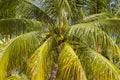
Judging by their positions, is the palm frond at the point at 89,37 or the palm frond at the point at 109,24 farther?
the palm frond at the point at 109,24

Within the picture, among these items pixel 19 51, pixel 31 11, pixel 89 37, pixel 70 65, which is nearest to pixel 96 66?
pixel 70 65

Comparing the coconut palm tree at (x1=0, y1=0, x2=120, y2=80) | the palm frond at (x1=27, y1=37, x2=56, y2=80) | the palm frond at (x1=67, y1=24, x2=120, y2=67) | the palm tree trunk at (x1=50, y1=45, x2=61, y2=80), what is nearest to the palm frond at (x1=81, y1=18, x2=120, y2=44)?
the coconut palm tree at (x1=0, y1=0, x2=120, y2=80)

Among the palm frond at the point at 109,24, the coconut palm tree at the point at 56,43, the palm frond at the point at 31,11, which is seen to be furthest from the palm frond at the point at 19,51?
the palm frond at the point at 109,24

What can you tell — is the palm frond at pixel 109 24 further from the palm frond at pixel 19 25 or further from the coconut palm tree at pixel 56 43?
the palm frond at pixel 19 25

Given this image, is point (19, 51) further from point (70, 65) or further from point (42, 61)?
point (70, 65)

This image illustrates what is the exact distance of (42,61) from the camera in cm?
788

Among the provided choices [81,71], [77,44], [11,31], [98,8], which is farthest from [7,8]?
[98,8]

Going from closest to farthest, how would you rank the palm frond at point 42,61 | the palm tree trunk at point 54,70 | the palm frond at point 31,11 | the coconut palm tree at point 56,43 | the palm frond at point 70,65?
1. the palm frond at point 42,61
2. the palm frond at point 70,65
3. the coconut palm tree at point 56,43
4. the palm tree trunk at point 54,70
5. the palm frond at point 31,11

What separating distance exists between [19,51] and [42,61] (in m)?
0.78

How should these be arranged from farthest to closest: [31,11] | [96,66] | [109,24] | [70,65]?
1. [31,11]
2. [109,24]
3. [96,66]
4. [70,65]

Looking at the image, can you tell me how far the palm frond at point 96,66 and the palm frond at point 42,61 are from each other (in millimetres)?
747

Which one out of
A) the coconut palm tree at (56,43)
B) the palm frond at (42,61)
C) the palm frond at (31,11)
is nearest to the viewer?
A: the palm frond at (42,61)

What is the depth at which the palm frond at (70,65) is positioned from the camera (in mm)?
7797

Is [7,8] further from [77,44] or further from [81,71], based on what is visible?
[81,71]
